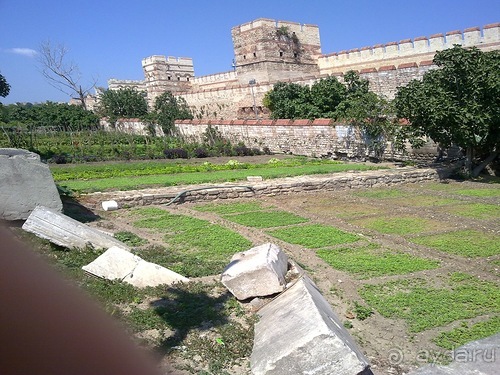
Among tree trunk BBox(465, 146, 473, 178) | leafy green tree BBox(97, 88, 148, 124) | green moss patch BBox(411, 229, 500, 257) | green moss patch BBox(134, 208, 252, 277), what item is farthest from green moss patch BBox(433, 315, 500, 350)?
leafy green tree BBox(97, 88, 148, 124)

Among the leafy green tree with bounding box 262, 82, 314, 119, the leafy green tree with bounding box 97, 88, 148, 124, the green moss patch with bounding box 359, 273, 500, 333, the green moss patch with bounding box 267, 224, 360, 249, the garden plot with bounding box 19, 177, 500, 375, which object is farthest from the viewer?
the leafy green tree with bounding box 97, 88, 148, 124

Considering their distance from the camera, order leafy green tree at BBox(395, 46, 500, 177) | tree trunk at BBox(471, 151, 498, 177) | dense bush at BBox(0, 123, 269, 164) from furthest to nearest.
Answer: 1. dense bush at BBox(0, 123, 269, 164)
2. tree trunk at BBox(471, 151, 498, 177)
3. leafy green tree at BBox(395, 46, 500, 177)

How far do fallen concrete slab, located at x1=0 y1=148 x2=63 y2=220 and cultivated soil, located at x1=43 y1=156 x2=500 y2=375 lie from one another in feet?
4.57

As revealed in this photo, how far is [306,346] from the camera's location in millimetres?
3051

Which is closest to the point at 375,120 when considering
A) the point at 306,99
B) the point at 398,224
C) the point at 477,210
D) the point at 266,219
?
the point at 306,99

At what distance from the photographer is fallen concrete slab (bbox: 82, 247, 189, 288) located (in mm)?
4602

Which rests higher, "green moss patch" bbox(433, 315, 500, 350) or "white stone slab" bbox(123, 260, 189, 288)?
"white stone slab" bbox(123, 260, 189, 288)

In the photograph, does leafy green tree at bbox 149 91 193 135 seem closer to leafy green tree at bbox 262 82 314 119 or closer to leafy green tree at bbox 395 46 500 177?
leafy green tree at bbox 262 82 314 119

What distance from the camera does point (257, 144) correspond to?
2069 cm

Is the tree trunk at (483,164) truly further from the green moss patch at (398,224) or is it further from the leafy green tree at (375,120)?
the green moss patch at (398,224)

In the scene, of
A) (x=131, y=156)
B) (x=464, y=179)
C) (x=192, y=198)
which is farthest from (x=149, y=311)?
(x=131, y=156)

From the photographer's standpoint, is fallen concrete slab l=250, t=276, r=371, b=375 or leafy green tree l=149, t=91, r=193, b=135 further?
leafy green tree l=149, t=91, r=193, b=135

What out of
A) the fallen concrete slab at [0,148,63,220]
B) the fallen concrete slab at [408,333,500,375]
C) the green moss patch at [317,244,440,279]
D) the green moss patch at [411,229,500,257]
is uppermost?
the fallen concrete slab at [0,148,63,220]

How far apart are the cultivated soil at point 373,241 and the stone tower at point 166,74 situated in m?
28.2
